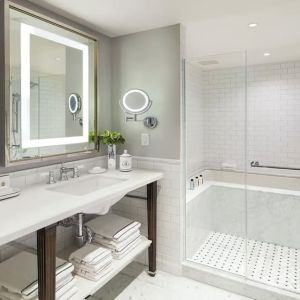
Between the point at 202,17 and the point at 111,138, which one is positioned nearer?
the point at 202,17

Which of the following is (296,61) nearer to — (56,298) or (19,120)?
(19,120)

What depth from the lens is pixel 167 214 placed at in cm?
246

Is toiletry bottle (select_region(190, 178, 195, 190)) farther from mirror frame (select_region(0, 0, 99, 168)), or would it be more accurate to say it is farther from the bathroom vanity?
mirror frame (select_region(0, 0, 99, 168))

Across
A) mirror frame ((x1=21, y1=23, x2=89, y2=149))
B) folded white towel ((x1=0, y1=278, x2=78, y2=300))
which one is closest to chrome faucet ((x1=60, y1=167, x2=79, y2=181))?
mirror frame ((x1=21, y1=23, x2=89, y2=149))

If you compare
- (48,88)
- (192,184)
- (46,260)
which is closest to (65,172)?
(48,88)

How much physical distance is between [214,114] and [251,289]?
6.39 ft

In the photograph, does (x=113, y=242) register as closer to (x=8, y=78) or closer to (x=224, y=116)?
(x=8, y=78)

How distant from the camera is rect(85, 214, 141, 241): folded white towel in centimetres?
208

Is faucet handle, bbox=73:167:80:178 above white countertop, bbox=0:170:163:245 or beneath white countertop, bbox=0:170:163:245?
above

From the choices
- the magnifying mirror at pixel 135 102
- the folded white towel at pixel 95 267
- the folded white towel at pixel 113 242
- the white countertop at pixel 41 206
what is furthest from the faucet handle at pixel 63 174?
the magnifying mirror at pixel 135 102

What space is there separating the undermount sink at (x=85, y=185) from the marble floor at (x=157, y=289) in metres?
0.86

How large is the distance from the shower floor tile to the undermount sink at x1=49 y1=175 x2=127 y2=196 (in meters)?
1.11

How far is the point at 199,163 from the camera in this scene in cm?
325

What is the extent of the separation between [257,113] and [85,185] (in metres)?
2.52
